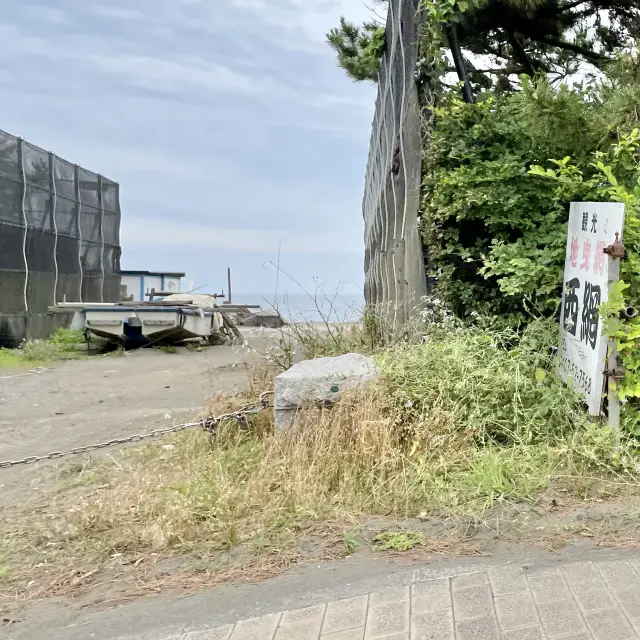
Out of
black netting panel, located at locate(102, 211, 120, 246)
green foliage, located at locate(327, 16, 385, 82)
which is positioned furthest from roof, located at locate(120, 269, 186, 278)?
green foliage, located at locate(327, 16, 385, 82)

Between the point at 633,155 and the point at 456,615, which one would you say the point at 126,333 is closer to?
the point at 633,155

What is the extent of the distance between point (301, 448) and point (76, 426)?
3720mm

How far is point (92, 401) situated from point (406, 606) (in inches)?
264

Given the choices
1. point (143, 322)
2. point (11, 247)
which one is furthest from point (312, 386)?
point (11, 247)

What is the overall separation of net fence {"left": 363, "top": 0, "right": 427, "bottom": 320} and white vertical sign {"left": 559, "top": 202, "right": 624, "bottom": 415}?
4.95 feet

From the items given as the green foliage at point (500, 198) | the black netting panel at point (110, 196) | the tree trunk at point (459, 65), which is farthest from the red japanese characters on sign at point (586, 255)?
the black netting panel at point (110, 196)

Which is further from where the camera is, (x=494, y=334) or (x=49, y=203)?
(x=49, y=203)

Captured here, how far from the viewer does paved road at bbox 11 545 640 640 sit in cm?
234

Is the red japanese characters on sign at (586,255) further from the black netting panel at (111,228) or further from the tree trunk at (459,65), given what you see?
the black netting panel at (111,228)

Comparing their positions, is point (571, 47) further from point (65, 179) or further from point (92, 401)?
point (65, 179)

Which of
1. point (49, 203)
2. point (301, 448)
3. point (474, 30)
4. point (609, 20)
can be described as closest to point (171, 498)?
point (301, 448)

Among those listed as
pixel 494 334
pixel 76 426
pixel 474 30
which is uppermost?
pixel 474 30

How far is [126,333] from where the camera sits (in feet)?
47.5

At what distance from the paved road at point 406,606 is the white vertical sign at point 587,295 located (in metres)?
1.28
